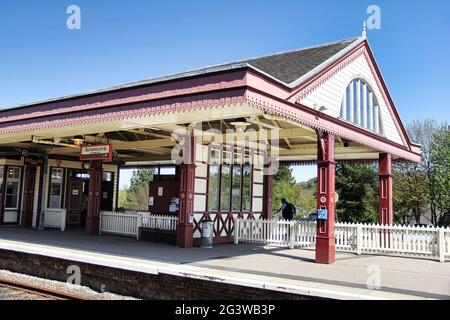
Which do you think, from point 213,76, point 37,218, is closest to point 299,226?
point 213,76

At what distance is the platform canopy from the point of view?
8648 mm

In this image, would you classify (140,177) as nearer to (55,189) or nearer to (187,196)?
(55,189)

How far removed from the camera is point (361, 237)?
13.2m

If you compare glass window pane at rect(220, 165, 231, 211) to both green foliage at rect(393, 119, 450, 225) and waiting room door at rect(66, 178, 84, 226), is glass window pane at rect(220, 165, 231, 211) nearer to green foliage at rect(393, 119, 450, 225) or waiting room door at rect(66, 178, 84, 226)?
waiting room door at rect(66, 178, 84, 226)

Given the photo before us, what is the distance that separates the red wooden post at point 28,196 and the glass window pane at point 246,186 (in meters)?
9.54

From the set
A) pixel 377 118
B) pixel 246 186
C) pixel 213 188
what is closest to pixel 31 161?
pixel 213 188

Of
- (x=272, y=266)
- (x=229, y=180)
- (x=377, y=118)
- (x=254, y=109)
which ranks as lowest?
(x=272, y=266)

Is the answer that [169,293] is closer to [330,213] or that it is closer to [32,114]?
[330,213]

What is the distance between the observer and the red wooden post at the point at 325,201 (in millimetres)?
10570

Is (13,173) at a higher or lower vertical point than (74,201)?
higher

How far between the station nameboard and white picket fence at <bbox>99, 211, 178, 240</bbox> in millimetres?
2693

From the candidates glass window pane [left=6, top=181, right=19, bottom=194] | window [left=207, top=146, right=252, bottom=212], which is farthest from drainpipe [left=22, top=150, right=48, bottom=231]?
window [left=207, top=146, right=252, bottom=212]

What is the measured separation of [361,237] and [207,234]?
4.62 m

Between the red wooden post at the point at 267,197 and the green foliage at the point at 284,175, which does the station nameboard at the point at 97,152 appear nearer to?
the red wooden post at the point at 267,197
